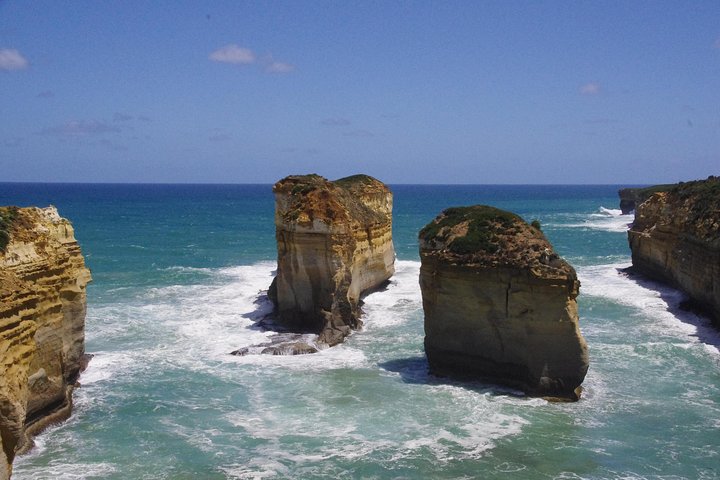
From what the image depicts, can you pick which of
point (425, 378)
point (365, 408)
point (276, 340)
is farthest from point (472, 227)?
point (276, 340)

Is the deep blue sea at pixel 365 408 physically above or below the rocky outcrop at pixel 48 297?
below

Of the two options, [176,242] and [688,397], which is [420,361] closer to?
[688,397]

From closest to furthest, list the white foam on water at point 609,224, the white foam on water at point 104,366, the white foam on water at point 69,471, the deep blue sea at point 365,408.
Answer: the white foam on water at point 69,471 < the deep blue sea at point 365,408 < the white foam on water at point 104,366 < the white foam on water at point 609,224

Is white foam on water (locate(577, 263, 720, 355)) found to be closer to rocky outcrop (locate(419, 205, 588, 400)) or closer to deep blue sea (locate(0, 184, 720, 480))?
deep blue sea (locate(0, 184, 720, 480))

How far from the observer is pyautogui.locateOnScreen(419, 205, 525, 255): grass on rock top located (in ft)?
68.2

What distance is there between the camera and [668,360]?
24.0 meters

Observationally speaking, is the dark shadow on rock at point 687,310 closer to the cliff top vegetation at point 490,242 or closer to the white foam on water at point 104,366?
the cliff top vegetation at point 490,242

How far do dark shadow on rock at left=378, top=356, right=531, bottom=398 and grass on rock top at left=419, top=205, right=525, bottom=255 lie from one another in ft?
13.2

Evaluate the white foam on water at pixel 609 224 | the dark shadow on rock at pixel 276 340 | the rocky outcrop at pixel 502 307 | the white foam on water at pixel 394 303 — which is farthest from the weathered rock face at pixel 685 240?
the white foam on water at pixel 609 224

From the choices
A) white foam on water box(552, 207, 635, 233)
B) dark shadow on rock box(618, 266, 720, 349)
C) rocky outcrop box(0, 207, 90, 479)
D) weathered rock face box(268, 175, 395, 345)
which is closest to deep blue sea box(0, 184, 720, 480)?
dark shadow on rock box(618, 266, 720, 349)

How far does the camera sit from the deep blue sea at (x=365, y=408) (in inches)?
621

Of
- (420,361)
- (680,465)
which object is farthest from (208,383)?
(680,465)

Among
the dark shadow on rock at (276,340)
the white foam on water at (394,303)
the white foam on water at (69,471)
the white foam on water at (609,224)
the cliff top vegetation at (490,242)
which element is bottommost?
the white foam on water at (69,471)

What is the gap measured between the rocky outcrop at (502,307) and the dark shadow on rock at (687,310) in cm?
981
